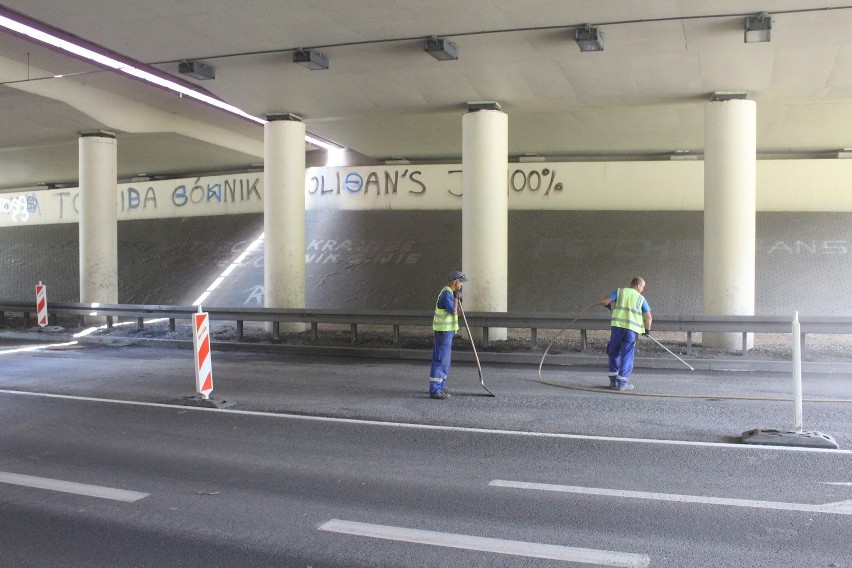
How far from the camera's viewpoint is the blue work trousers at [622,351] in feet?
33.1

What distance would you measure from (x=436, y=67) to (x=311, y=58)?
2.40 metres

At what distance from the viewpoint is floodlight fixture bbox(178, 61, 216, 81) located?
13570 millimetres

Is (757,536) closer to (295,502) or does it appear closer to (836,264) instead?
(295,502)

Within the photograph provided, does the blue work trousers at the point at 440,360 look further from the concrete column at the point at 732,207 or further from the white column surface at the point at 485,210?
the concrete column at the point at 732,207

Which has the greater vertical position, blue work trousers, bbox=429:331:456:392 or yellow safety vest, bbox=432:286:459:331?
yellow safety vest, bbox=432:286:459:331

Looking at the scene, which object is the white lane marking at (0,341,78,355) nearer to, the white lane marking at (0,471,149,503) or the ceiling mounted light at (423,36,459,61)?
the white lane marking at (0,471,149,503)

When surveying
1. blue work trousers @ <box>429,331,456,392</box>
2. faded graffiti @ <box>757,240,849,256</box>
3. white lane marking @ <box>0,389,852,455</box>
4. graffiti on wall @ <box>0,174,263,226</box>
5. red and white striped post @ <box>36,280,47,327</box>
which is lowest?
white lane marking @ <box>0,389,852,455</box>

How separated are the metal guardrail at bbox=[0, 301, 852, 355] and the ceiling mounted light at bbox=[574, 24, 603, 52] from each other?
15.8 feet

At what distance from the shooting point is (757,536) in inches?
187

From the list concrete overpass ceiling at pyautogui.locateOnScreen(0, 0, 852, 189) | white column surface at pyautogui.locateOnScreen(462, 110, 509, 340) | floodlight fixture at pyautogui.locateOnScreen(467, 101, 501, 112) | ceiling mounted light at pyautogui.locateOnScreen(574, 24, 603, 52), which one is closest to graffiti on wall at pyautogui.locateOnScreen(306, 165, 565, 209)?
concrete overpass ceiling at pyautogui.locateOnScreen(0, 0, 852, 189)

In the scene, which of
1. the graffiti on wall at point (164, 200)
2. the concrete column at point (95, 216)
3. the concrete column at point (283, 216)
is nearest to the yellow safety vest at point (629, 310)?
the concrete column at point (283, 216)

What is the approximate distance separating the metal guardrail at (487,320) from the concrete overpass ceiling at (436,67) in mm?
4707

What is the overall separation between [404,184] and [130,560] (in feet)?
73.9

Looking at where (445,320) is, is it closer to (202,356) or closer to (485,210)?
(202,356)
